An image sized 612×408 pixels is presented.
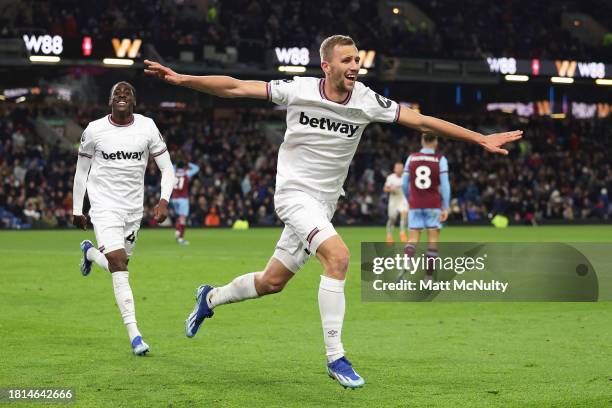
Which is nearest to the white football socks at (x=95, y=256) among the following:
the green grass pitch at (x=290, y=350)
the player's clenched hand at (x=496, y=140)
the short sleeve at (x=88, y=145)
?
the green grass pitch at (x=290, y=350)

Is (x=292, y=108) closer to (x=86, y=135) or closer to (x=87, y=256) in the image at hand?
(x=86, y=135)

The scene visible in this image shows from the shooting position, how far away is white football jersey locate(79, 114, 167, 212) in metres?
10.4

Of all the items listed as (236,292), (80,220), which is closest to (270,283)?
(236,292)

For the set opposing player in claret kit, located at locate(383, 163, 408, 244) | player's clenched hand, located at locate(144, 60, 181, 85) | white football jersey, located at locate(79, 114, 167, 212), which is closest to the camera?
player's clenched hand, located at locate(144, 60, 181, 85)

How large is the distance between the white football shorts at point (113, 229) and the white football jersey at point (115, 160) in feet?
0.22

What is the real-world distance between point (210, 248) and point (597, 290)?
11.5m

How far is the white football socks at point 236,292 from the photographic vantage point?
886cm

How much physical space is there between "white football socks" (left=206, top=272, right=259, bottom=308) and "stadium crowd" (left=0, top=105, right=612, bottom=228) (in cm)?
2759

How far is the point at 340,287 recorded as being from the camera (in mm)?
7832

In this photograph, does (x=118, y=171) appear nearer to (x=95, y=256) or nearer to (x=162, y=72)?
(x=95, y=256)

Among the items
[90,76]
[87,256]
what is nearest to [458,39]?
[90,76]

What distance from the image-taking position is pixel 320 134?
27.1 feet

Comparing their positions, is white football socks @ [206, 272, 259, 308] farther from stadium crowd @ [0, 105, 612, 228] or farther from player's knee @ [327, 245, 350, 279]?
stadium crowd @ [0, 105, 612, 228]

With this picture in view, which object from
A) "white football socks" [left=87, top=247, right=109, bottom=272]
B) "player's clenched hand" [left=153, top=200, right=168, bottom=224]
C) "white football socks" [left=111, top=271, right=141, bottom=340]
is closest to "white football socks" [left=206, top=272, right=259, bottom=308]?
"white football socks" [left=111, top=271, right=141, bottom=340]
